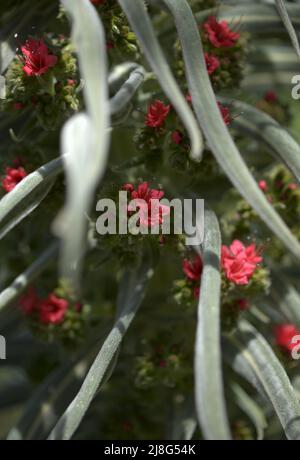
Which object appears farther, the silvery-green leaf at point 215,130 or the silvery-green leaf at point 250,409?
the silvery-green leaf at point 250,409

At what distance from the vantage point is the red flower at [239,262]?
0.91 meters

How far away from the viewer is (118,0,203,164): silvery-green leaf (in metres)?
0.60

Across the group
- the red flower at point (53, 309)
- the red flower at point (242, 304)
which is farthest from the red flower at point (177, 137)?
the red flower at point (53, 309)

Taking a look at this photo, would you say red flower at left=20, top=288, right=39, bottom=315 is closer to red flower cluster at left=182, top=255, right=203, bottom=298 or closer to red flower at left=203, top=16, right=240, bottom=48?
red flower cluster at left=182, top=255, right=203, bottom=298

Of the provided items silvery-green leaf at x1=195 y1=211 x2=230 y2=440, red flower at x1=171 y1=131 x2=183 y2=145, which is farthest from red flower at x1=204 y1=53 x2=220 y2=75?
silvery-green leaf at x1=195 y1=211 x2=230 y2=440

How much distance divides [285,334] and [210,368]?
1.68 feet

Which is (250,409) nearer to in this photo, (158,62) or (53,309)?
(53,309)

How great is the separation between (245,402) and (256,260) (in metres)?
0.25

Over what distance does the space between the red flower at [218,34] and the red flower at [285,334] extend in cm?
41

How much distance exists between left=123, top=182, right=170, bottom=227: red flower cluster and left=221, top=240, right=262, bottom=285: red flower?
106 mm

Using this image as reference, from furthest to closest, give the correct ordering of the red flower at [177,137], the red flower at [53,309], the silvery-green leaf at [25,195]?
the red flower at [53,309], the red flower at [177,137], the silvery-green leaf at [25,195]

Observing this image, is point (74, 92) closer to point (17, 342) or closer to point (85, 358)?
point (85, 358)

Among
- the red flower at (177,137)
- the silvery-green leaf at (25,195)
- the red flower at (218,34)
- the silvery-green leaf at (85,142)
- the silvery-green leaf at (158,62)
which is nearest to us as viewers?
the silvery-green leaf at (85,142)

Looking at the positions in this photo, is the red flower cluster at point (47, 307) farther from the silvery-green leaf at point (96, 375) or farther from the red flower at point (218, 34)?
the red flower at point (218, 34)
